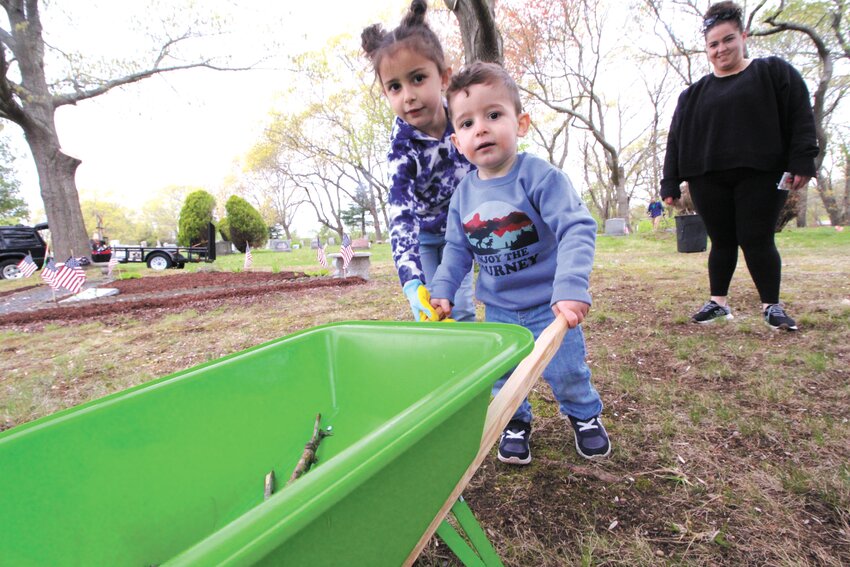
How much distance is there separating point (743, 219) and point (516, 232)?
5.99 feet

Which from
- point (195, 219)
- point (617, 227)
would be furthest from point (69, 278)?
point (195, 219)

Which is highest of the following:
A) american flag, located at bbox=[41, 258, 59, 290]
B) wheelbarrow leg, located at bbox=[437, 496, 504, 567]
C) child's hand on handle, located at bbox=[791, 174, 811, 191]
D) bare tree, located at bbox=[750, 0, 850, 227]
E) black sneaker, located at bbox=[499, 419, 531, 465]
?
bare tree, located at bbox=[750, 0, 850, 227]

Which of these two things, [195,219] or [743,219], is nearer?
[743,219]

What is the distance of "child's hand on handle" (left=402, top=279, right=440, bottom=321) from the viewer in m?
1.29

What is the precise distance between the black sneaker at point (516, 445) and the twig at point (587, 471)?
79 millimetres

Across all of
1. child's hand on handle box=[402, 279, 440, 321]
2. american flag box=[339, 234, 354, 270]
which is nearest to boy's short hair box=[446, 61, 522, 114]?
child's hand on handle box=[402, 279, 440, 321]

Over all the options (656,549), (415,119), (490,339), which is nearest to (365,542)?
(490,339)

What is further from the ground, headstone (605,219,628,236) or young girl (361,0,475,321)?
young girl (361,0,475,321)

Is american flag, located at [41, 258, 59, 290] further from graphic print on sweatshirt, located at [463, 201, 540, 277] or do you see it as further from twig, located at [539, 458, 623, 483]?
twig, located at [539, 458, 623, 483]

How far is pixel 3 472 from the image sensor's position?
2.34 feet

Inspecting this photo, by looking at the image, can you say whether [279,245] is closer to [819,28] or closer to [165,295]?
[165,295]

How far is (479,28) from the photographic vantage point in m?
3.73

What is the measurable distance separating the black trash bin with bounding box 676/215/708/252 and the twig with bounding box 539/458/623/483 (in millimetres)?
7745

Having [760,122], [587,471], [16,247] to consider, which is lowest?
[587,471]
